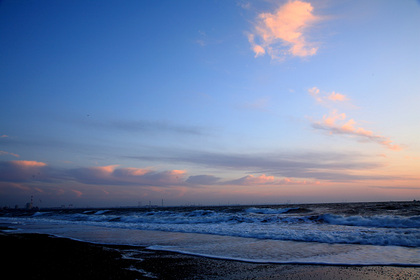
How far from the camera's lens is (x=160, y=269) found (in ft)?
25.4

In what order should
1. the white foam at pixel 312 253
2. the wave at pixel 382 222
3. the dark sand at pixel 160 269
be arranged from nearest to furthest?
the dark sand at pixel 160 269
the white foam at pixel 312 253
the wave at pixel 382 222

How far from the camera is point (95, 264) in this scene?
805cm

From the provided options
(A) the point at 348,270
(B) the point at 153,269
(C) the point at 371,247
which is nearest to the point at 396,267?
(A) the point at 348,270

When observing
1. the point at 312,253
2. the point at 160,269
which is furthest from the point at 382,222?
the point at 160,269

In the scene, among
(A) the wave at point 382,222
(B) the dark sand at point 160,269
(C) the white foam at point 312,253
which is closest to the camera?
(B) the dark sand at point 160,269

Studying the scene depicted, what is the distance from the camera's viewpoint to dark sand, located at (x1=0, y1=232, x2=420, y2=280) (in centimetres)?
690

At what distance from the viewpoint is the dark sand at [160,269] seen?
6.90m

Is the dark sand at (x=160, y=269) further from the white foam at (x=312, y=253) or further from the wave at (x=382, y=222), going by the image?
the wave at (x=382, y=222)

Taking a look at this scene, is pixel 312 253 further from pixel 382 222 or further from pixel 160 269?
pixel 382 222

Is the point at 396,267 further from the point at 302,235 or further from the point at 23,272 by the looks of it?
the point at 23,272

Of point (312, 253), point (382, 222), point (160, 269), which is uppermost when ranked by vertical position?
A: point (160, 269)

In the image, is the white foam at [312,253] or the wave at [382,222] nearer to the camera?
the white foam at [312,253]

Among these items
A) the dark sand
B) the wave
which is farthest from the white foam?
the wave

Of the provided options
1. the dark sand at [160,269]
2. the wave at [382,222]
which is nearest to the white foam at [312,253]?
the dark sand at [160,269]
